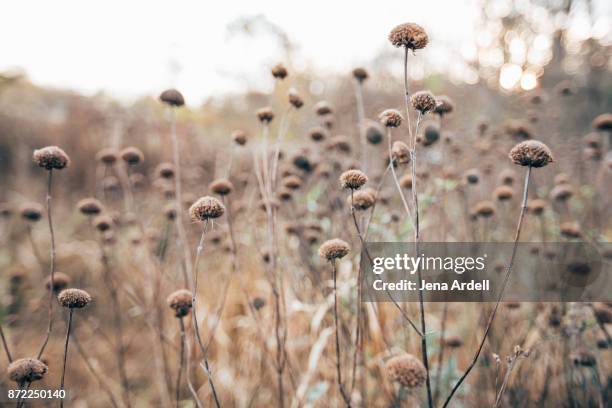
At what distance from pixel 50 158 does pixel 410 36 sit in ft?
3.88

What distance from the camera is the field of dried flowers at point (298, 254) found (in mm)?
1408

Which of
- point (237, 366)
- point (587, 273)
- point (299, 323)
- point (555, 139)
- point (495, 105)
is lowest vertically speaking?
point (237, 366)

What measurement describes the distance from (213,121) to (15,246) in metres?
4.86

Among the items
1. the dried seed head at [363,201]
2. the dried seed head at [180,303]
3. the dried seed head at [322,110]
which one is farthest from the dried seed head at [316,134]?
the dried seed head at [180,303]

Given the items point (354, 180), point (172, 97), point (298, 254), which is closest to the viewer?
point (354, 180)

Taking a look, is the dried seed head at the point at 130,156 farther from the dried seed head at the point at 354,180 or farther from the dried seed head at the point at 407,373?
the dried seed head at the point at 407,373

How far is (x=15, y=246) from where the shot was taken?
155 inches

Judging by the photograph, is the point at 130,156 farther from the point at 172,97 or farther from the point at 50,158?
the point at 50,158

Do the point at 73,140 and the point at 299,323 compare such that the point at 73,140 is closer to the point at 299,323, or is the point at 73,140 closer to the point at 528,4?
the point at 299,323

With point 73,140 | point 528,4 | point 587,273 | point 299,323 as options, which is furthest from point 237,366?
point 528,4

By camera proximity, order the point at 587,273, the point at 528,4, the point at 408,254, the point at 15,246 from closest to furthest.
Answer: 1. the point at 408,254
2. the point at 587,273
3. the point at 15,246
4. the point at 528,4

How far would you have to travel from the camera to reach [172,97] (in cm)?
169

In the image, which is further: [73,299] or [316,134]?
[316,134]

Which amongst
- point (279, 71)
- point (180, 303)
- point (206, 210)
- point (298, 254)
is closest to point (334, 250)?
point (206, 210)
